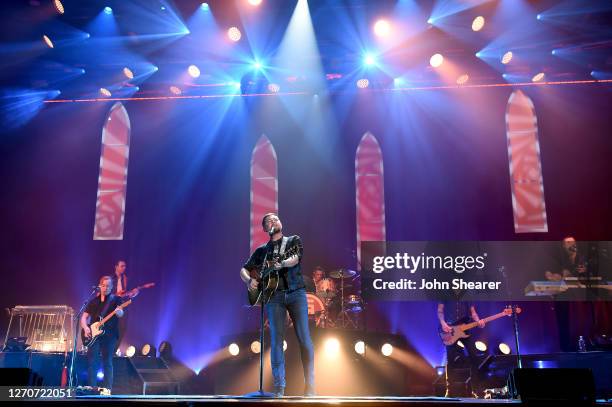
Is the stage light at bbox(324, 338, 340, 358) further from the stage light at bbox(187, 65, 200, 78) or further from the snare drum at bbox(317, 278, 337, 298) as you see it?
the stage light at bbox(187, 65, 200, 78)

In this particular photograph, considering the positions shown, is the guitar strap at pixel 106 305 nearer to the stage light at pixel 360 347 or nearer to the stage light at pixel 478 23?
the stage light at pixel 360 347

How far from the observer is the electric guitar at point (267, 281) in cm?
506

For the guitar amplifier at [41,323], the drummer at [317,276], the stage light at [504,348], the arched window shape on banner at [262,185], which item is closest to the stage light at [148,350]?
the guitar amplifier at [41,323]

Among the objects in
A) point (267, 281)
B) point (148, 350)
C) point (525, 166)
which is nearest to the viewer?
point (267, 281)

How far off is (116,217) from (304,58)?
17.3ft

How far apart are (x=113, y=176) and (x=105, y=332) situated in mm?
4526

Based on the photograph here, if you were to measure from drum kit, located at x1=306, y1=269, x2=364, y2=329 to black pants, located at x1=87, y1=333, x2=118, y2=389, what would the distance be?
10.7 feet

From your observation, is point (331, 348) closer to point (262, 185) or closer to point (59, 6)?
point (262, 185)

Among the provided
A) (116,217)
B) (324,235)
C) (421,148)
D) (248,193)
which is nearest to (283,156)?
(248,193)

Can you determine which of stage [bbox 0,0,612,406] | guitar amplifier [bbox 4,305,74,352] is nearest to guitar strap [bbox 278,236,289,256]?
stage [bbox 0,0,612,406]

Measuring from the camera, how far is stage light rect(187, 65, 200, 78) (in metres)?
9.91

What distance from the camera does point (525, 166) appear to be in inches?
427

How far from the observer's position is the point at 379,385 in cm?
763

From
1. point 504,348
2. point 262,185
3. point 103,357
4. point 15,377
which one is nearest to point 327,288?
point 262,185
